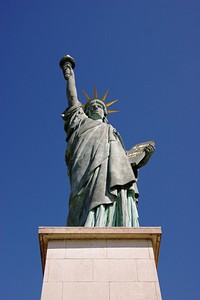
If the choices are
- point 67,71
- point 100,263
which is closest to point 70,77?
point 67,71

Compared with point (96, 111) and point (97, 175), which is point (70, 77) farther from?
point (97, 175)

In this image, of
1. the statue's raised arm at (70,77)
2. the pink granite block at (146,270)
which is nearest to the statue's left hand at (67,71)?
the statue's raised arm at (70,77)

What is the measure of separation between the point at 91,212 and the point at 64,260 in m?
1.32

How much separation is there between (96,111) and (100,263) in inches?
205

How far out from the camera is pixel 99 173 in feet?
28.1

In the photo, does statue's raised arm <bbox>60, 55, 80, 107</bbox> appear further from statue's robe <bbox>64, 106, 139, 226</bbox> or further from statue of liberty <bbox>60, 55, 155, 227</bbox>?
statue's robe <bbox>64, 106, 139, 226</bbox>

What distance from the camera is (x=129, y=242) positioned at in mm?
7059

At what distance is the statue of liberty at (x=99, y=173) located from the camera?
8.02 meters

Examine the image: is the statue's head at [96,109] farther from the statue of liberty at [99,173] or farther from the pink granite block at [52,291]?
the pink granite block at [52,291]

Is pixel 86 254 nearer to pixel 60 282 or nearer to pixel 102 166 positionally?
pixel 60 282

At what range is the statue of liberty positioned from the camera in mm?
8016

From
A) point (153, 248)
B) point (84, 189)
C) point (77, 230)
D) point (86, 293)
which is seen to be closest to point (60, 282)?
point (86, 293)

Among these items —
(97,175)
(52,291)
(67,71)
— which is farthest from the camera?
(67,71)

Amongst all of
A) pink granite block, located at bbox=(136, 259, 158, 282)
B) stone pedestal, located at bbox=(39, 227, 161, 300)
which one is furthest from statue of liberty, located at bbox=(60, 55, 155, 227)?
pink granite block, located at bbox=(136, 259, 158, 282)
